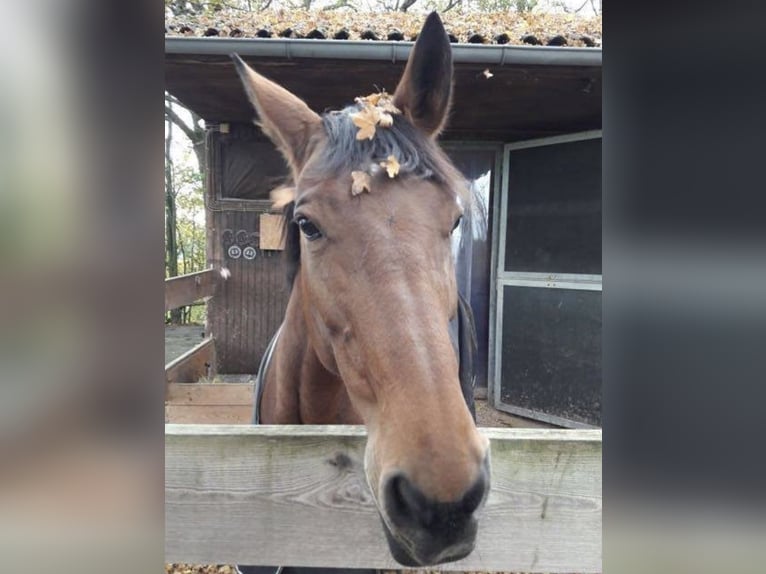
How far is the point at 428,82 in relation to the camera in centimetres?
159

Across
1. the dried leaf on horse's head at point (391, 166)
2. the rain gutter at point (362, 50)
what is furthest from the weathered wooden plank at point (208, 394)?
the dried leaf on horse's head at point (391, 166)

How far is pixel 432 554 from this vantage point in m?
0.91

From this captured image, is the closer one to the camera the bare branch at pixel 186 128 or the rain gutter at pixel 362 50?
the rain gutter at pixel 362 50

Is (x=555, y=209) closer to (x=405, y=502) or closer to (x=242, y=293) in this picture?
(x=242, y=293)

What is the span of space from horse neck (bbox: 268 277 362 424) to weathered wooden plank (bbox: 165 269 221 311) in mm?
2491

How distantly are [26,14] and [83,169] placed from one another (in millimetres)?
150

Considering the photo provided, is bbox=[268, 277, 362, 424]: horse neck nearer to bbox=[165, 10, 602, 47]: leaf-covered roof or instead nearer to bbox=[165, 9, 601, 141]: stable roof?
bbox=[165, 9, 601, 141]: stable roof

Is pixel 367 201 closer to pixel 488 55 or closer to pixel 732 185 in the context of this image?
pixel 732 185

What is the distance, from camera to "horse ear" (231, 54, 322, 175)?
63.6 inches

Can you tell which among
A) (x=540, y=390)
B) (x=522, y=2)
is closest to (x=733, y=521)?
(x=540, y=390)

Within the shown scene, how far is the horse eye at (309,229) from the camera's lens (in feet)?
4.49

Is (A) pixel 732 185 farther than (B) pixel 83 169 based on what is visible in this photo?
Yes

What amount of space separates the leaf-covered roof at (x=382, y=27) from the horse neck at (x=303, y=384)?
2601 mm

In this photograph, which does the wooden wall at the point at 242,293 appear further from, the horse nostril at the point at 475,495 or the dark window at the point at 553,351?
the horse nostril at the point at 475,495
